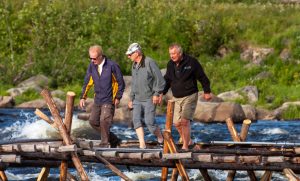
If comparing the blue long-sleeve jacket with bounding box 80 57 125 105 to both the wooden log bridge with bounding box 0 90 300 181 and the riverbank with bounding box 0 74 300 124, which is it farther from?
the riverbank with bounding box 0 74 300 124

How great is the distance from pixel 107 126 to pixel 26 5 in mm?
30767

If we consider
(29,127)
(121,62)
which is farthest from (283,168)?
(121,62)

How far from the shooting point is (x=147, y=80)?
51.4ft

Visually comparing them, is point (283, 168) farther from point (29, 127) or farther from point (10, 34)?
point (10, 34)

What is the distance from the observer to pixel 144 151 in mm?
14445

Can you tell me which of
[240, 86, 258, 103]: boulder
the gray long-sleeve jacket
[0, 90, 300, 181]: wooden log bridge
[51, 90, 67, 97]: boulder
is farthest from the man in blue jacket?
[51, 90, 67, 97]: boulder

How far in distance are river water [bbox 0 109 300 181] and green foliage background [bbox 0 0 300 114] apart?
18.2ft

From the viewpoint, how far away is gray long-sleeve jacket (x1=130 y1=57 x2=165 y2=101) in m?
15.6

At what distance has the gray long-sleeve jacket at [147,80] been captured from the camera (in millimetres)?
15633

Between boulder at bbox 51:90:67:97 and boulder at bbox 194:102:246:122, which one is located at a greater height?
boulder at bbox 194:102:246:122

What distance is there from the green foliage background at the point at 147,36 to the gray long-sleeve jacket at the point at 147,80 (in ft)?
64.5

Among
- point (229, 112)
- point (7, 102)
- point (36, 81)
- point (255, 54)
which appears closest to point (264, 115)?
point (229, 112)

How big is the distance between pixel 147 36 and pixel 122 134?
17.2m

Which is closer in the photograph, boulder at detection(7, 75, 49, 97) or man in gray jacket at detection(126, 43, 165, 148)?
man in gray jacket at detection(126, 43, 165, 148)
